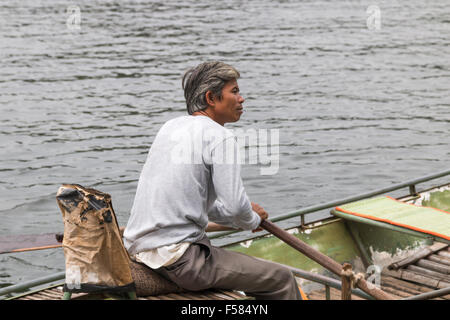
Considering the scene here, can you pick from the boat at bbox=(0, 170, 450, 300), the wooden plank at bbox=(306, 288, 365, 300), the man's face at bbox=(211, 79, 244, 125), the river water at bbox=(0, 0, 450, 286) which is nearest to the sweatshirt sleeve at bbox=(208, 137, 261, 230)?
the man's face at bbox=(211, 79, 244, 125)

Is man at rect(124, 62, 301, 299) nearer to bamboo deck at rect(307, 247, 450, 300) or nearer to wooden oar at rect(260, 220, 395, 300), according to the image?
wooden oar at rect(260, 220, 395, 300)

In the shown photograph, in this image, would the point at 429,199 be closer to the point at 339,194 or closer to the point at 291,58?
the point at 339,194

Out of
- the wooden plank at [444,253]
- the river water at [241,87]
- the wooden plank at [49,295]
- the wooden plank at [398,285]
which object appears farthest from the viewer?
the river water at [241,87]

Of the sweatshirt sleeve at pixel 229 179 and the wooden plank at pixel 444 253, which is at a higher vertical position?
the sweatshirt sleeve at pixel 229 179

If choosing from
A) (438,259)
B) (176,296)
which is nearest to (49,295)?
(176,296)

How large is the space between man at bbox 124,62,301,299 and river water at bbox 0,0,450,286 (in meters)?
A: 6.35

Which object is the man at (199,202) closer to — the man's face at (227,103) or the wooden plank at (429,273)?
the man's face at (227,103)

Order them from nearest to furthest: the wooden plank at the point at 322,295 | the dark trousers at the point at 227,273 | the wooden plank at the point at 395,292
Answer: the dark trousers at the point at 227,273, the wooden plank at the point at 322,295, the wooden plank at the point at 395,292

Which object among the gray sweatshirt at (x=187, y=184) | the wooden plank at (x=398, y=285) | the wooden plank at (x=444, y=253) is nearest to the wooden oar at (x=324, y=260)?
the gray sweatshirt at (x=187, y=184)

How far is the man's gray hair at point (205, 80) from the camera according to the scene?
173 inches

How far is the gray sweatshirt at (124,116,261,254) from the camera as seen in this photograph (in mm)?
4160

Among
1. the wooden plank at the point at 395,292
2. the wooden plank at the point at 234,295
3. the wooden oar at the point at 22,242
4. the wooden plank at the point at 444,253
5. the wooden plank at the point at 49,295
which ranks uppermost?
the wooden plank at the point at 234,295
